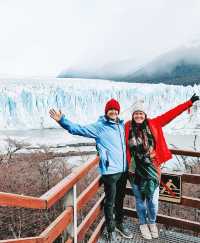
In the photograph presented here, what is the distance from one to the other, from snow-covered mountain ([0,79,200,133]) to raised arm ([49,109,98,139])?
21.6 m

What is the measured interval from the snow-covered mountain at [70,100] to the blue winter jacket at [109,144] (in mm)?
21544

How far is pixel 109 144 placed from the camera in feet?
9.18

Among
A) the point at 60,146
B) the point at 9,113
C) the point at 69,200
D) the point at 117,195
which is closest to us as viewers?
the point at 69,200

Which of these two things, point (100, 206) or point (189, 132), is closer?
point (100, 206)

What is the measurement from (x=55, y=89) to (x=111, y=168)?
2261 cm

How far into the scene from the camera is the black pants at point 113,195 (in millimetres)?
2834

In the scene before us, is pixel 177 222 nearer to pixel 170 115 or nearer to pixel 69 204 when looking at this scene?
pixel 170 115

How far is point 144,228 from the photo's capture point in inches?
120

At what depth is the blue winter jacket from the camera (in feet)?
9.15

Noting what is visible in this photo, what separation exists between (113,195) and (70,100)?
74.3 feet

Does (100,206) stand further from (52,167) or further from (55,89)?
(55,89)

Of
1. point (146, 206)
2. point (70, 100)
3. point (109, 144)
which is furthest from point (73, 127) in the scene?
point (70, 100)

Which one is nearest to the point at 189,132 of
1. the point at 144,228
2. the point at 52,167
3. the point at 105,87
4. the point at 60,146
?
the point at 105,87

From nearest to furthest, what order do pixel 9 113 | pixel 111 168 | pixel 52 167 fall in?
1. pixel 111 168
2. pixel 52 167
3. pixel 9 113
